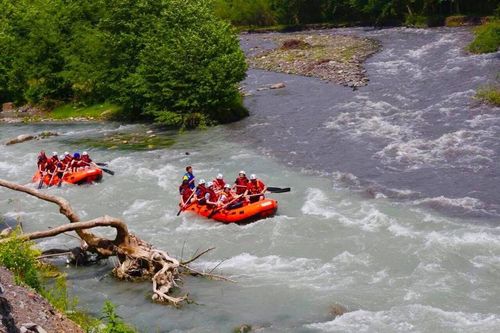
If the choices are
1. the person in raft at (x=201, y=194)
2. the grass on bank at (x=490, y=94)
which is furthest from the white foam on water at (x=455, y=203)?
the grass on bank at (x=490, y=94)

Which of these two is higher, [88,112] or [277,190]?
[277,190]

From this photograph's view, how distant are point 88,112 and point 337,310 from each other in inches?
1159

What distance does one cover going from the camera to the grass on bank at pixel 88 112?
37969mm

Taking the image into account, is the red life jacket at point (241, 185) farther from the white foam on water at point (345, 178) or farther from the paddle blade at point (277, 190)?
the white foam on water at point (345, 178)

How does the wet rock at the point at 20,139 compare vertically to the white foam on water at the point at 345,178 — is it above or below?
above

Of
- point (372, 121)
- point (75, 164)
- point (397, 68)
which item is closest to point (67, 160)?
point (75, 164)

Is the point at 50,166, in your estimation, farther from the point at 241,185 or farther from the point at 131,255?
the point at 131,255

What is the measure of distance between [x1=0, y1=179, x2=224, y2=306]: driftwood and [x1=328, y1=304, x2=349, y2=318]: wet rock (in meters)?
2.83

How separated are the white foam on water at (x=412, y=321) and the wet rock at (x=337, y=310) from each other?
130 millimetres

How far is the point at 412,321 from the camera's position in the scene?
12.8 metres

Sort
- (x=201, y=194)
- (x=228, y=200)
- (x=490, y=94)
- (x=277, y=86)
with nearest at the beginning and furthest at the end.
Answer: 1. (x=228, y=200)
2. (x=201, y=194)
3. (x=490, y=94)
4. (x=277, y=86)

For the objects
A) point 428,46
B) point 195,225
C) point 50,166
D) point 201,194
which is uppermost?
point 428,46

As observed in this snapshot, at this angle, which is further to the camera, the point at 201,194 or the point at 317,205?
the point at 201,194

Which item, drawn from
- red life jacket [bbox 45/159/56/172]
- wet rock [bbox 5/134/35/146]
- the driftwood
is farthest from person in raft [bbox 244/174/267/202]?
wet rock [bbox 5/134/35/146]
